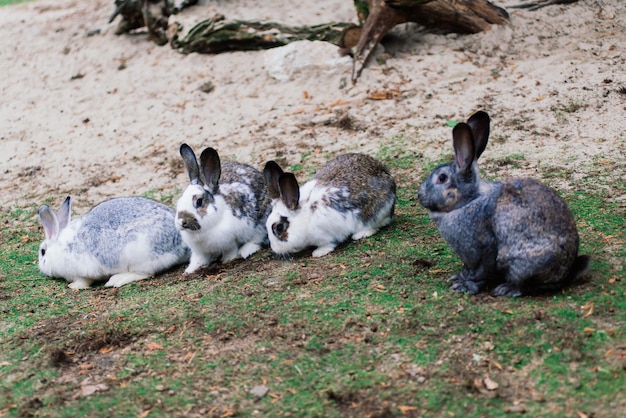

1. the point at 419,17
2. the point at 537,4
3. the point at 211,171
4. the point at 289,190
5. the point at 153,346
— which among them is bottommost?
the point at 153,346

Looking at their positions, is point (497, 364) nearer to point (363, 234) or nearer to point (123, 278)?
point (363, 234)

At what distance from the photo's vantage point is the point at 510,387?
3855 mm

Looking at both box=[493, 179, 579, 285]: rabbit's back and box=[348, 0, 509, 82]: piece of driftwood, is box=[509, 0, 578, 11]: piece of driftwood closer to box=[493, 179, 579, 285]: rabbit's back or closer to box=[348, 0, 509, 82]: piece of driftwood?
box=[348, 0, 509, 82]: piece of driftwood

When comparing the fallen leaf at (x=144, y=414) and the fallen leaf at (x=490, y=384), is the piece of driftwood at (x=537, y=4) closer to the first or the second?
the fallen leaf at (x=490, y=384)

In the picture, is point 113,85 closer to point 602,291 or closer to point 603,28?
point 603,28

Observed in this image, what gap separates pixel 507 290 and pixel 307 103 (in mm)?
5357

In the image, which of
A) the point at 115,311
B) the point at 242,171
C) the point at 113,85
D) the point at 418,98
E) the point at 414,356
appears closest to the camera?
the point at 414,356

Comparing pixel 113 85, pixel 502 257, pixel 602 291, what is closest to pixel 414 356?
pixel 502 257

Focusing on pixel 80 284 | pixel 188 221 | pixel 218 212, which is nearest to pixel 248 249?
pixel 218 212

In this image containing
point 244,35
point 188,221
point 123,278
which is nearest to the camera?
point 188,221

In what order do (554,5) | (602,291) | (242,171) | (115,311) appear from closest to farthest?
(602,291) → (115,311) → (242,171) → (554,5)

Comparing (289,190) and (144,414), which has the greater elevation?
(289,190)

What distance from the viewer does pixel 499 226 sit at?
464cm

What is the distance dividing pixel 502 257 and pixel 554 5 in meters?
6.72
